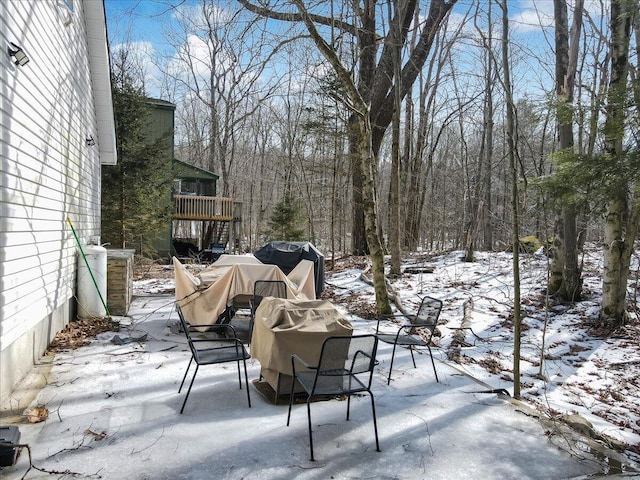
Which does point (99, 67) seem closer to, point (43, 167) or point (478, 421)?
point (43, 167)

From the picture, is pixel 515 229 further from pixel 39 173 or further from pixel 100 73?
pixel 100 73

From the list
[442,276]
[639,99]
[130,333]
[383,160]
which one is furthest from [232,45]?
[383,160]

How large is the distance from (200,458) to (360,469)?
3.58 ft

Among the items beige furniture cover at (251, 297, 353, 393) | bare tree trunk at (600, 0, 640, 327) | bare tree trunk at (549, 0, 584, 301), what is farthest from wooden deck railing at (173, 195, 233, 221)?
beige furniture cover at (251, 297, 353, 393)

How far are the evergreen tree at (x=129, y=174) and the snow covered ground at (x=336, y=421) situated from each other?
8724mm

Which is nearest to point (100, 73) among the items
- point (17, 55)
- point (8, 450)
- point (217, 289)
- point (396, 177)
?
point (17, 55)

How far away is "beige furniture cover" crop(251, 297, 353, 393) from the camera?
396cm

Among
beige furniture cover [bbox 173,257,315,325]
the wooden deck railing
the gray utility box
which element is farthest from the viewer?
the wooden deck railing

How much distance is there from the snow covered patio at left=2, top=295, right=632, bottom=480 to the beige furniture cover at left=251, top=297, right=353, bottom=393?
0.41 meters

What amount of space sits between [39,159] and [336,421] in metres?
4.51

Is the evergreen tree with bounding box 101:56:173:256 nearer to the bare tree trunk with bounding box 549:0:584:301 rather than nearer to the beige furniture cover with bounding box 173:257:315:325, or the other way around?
the beige furniture cover with bounding box 173:257:315:325

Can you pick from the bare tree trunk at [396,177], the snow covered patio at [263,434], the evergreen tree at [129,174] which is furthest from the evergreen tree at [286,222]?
the snow covered patio at [263,434]

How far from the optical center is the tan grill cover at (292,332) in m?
3.96

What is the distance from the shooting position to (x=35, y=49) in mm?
5168
